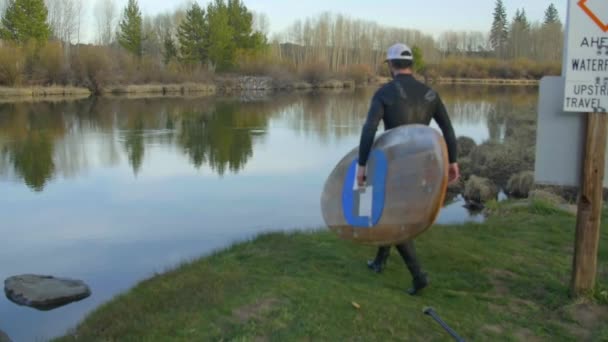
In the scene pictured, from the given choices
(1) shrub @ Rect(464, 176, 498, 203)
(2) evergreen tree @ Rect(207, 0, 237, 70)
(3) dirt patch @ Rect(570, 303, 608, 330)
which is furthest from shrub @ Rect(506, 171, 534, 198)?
(2) evergreen tree @ Rect(207, 0, 237, 70)

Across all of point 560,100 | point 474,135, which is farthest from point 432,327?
point 474,135

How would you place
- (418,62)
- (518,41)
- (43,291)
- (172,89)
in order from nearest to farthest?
(43,291) → (172,89) → (418,62) → (518,41)

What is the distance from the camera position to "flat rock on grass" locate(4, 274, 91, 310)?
684cm

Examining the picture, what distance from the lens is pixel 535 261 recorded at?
5.76m

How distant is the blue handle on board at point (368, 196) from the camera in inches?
182

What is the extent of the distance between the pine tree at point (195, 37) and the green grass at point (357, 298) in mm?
64877

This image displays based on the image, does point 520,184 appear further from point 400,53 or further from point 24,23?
point 24,23

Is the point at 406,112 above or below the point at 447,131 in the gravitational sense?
above

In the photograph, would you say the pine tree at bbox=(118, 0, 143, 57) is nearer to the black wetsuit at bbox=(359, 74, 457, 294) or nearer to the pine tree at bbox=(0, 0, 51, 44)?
the pine tree at bbox=(0, 0, 51, 44)

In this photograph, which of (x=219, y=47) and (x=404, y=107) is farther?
(x=219, y=47)

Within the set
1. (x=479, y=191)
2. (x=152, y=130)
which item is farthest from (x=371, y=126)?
(x=152, y=130)

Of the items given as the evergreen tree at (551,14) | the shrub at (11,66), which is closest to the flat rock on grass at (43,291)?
the shrub at (11,66)

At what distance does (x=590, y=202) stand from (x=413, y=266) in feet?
Answer: 4.69

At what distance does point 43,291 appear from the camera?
7012mm
